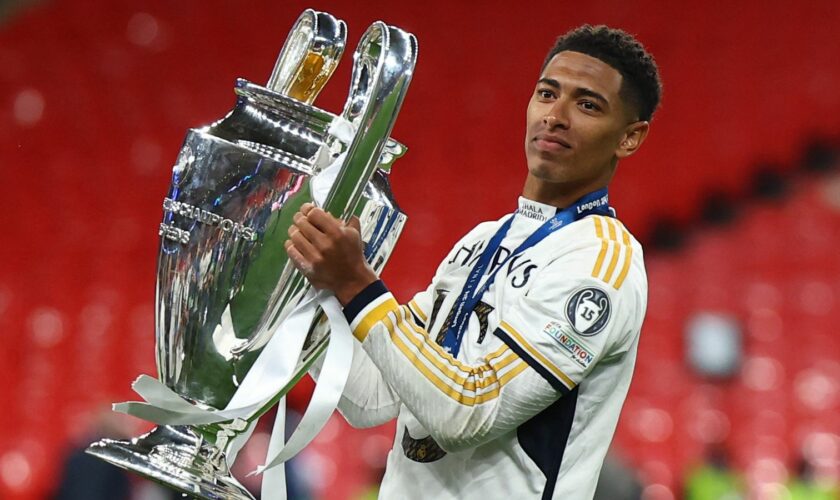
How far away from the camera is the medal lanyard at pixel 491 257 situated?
1.13 meters

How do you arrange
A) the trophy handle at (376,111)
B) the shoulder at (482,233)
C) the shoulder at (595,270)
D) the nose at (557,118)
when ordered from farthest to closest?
the shoulder at (482,233) → the nose at (557,118) → the shoulder at (595,270) → the trophy handle at (376,111)

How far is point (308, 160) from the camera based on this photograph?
99 cm

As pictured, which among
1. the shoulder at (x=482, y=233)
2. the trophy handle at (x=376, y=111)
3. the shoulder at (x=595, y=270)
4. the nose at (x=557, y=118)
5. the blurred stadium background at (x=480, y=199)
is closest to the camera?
the trophy handle at (x=376, y=111)

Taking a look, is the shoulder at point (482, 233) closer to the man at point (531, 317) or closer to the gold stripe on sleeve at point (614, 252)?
the man at point (531, 317)

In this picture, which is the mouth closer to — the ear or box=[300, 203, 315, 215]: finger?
the ear

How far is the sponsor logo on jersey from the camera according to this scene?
3.28 feet

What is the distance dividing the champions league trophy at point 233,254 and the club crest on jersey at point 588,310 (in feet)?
0.62

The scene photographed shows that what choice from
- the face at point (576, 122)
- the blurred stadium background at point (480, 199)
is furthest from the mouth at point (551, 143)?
the blurred stadium background at point (480, 199)

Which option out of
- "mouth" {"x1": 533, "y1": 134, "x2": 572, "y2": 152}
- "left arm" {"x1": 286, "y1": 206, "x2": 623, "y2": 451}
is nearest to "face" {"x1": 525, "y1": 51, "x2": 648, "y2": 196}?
"mouth" {"x1": 533, "y1": 134, "x2": 572, "y2": 152}

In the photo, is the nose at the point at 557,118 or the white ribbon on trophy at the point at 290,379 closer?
the white ribbon on trophy at the point at 290,379

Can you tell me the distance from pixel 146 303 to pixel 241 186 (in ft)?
8.27

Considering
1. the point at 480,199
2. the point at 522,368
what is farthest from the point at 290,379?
the point at 480,199

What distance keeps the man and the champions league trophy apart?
47 mm

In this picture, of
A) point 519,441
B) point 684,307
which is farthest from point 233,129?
point 684,307
